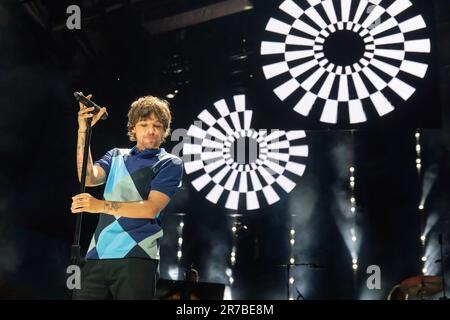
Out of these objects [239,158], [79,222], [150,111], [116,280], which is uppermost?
[239,158]

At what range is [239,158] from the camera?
227 inches

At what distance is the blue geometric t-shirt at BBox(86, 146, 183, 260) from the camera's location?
1.69 meters

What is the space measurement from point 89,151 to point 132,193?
0.65 feet

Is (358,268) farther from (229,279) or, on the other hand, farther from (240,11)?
(240,11)

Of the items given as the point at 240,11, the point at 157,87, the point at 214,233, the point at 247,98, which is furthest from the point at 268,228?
the point at 240,11

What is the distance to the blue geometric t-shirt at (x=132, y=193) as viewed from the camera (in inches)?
66.6

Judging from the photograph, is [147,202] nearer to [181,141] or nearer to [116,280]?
[116,280]

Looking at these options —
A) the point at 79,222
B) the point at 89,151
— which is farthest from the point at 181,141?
the point at 79,222

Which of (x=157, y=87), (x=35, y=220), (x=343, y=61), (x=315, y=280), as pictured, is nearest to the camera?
(x=35, y=220)

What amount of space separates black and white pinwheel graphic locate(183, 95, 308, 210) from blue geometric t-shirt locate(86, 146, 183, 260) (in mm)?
3789

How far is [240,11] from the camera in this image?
541 centimetres

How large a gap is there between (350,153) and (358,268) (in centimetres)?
124

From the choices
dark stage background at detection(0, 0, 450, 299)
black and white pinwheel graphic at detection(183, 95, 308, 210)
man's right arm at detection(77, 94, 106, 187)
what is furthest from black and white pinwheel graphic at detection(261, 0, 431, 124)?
man's right arm at detection(77, 94, 106, 187)

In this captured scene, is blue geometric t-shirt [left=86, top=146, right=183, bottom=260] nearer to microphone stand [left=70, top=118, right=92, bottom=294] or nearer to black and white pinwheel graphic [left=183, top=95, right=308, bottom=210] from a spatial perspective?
microphone stand [left=70, top=118, right=92, bottom=294]
